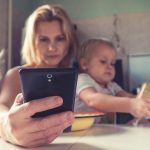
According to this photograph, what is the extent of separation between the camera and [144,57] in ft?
7.46

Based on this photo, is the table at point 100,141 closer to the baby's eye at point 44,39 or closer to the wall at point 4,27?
the baby's eye at point 44,39

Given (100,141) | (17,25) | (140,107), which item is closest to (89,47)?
(140,107)

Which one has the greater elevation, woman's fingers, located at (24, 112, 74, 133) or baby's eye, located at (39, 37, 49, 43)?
baby's eye, located at (39, 37, 49, 43)

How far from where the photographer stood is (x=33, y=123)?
1.73 ft

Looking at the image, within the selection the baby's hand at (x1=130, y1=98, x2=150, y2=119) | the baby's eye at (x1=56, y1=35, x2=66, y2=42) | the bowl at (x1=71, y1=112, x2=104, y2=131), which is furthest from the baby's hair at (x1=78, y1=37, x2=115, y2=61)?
the bowl at (x1=71, y1=112, x2=104, y2=131)

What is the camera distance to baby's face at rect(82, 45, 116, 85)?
126 cm

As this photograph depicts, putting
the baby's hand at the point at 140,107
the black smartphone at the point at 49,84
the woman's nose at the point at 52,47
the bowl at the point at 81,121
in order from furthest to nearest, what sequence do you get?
the woman's nose at the point at 52,47 → the baby's hand at the point at 140,107 → the bowl at the point at 81,121 → the black smartphone at the point at 49,84

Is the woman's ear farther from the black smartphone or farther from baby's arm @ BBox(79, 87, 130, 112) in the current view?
the black smartphone

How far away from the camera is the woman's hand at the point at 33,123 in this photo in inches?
20.1

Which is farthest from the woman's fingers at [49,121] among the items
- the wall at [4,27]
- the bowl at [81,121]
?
the wall at [4,27]

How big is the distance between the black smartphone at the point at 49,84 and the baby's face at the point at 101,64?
2.40 ft

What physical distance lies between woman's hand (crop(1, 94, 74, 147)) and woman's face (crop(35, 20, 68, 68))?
70 cm

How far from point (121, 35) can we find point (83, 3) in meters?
0.44

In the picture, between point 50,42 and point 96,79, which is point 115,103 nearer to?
point 96,79
